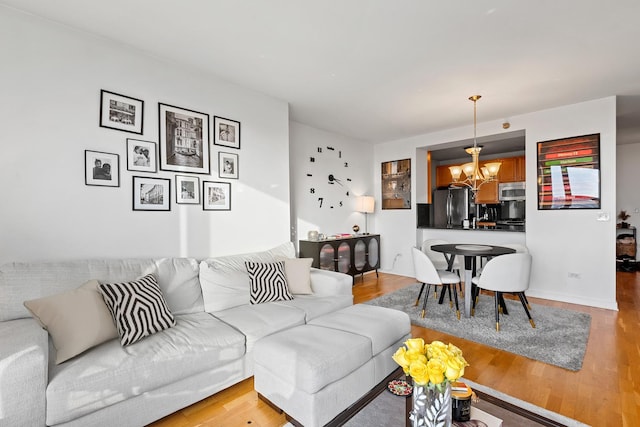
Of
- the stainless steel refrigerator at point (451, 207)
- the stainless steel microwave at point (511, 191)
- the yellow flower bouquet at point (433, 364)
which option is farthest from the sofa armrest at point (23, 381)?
the stainless steel microwave at point (511, 191)

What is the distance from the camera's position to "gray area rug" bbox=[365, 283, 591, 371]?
2469 millimetres

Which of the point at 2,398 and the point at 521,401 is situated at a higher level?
the point at 2,398

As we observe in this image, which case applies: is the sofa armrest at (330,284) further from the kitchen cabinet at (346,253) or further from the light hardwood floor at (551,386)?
the kitchen cabinet at (346,253)

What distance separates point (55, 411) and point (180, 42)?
247cm

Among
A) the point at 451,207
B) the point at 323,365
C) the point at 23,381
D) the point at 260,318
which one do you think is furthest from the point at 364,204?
the point at 23,381

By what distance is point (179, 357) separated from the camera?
1724 millimetres

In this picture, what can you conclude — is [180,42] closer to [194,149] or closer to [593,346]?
[194,149]

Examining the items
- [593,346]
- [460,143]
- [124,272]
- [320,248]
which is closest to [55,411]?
[124,272]

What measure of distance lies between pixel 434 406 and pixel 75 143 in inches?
108

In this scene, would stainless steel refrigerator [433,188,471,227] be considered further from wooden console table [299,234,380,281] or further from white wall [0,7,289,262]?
white wall [0,7,289,262]

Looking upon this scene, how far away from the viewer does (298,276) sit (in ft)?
9.53

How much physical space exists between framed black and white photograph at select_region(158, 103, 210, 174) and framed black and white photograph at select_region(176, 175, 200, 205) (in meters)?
0.08

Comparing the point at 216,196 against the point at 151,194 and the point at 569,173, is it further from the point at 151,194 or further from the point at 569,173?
the point at 569,173

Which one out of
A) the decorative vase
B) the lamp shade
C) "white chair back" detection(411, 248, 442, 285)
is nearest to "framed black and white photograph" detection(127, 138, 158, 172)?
the decorative vase
